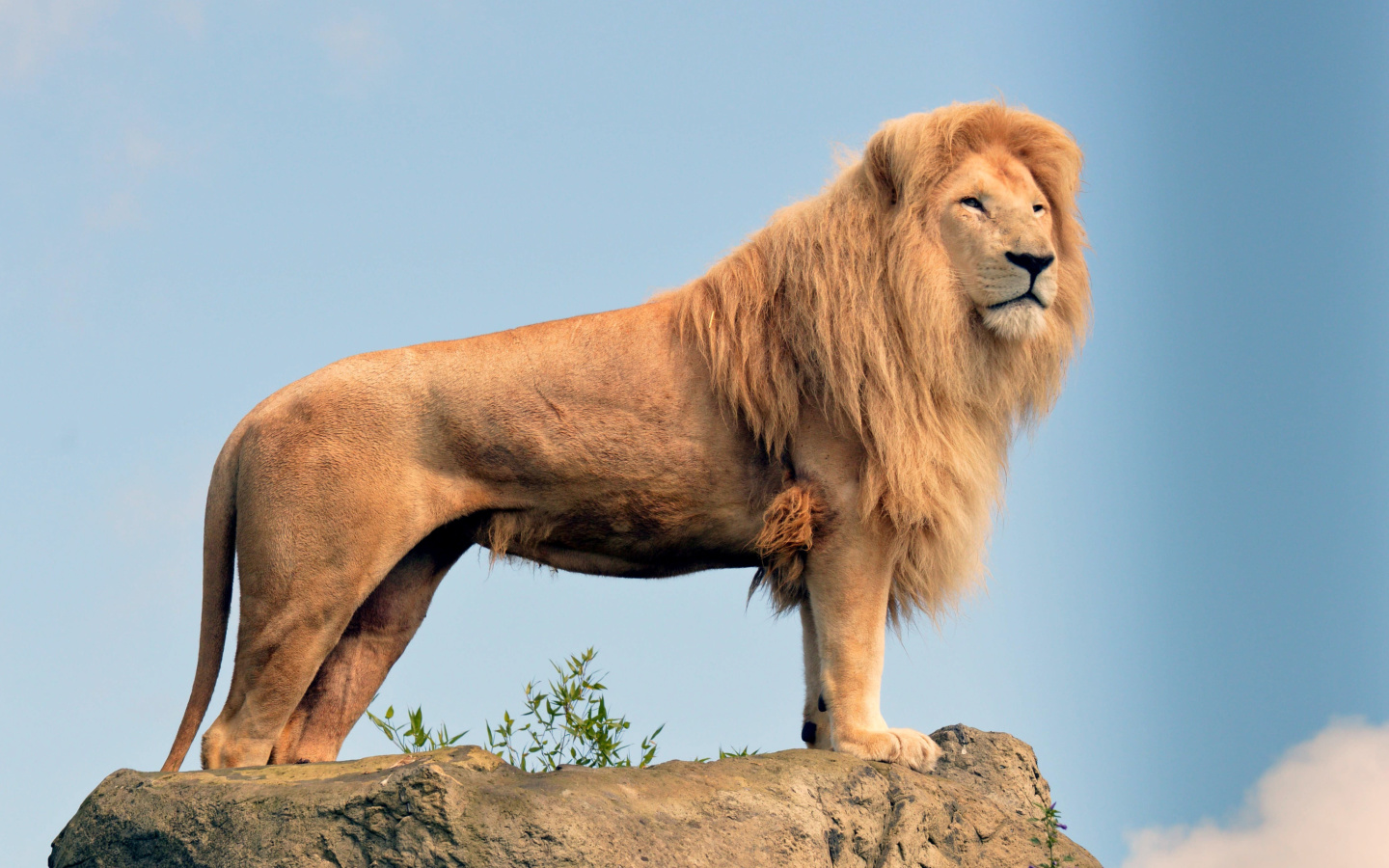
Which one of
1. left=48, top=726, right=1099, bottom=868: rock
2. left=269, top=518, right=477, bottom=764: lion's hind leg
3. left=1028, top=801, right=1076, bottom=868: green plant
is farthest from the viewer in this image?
left=269, top=518, right=477, bottom=764: lion's hind leg

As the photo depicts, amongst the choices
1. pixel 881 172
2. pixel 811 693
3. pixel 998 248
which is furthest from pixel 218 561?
pixel 998 248

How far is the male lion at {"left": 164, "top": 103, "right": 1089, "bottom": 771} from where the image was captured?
469 centimetres

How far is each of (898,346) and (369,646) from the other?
2362 mm

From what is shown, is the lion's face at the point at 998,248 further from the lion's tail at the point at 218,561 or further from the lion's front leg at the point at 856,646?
the lion's tail at the point at 218,561

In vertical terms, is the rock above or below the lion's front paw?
below

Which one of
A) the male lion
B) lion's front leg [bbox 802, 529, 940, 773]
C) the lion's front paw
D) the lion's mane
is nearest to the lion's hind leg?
the male lion

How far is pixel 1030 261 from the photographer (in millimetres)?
4777

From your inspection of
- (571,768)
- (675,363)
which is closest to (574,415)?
(675,363)

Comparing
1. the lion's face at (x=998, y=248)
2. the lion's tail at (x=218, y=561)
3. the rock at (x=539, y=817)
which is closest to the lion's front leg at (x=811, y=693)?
the rock at (x=539, y=817)

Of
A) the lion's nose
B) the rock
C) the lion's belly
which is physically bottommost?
the rock

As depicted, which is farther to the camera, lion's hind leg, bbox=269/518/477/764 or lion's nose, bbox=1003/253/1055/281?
lion's hind leg, bbox=269/518/477/764

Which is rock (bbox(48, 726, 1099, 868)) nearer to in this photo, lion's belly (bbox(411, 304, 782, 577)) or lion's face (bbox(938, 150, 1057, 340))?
lion's belly (bbox(411, 304, 782, 577))

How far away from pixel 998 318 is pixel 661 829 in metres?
2.18

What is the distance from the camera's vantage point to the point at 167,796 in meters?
4.06
